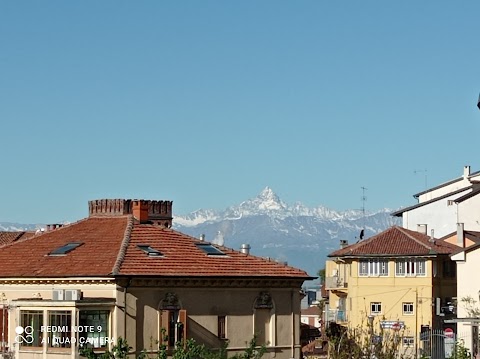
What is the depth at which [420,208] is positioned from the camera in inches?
3772

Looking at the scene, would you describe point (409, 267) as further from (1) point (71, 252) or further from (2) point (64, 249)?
(1) point (71, 252)

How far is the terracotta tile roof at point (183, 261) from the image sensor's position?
57906 mm

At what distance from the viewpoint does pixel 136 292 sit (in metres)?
57.0

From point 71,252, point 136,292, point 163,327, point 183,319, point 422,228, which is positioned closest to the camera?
point 136,292

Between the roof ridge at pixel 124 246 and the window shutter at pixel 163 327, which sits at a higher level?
the roof ridge at pixel 124 246

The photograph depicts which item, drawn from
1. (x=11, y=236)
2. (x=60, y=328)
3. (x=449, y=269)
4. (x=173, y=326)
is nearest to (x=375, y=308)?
(x=449, y=269)

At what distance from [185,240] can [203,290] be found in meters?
4.09

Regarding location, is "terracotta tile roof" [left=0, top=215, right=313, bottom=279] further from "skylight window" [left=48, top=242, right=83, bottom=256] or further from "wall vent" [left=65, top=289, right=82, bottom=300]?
"wall vent" [left=65, top=289, right=82, bottom=300]

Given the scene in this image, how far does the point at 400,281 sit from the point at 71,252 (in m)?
30.3

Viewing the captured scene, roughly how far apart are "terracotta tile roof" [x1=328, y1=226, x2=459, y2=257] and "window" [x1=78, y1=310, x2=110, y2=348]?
31256mm

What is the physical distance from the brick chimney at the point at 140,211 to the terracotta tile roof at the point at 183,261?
1173mm

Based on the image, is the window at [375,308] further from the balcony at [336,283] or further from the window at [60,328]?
the window at [60,328]

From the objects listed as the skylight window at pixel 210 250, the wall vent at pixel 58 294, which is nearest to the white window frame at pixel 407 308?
the skylight window at pixel 210 250

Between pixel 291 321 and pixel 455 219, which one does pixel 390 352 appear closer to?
pixel 291 321
